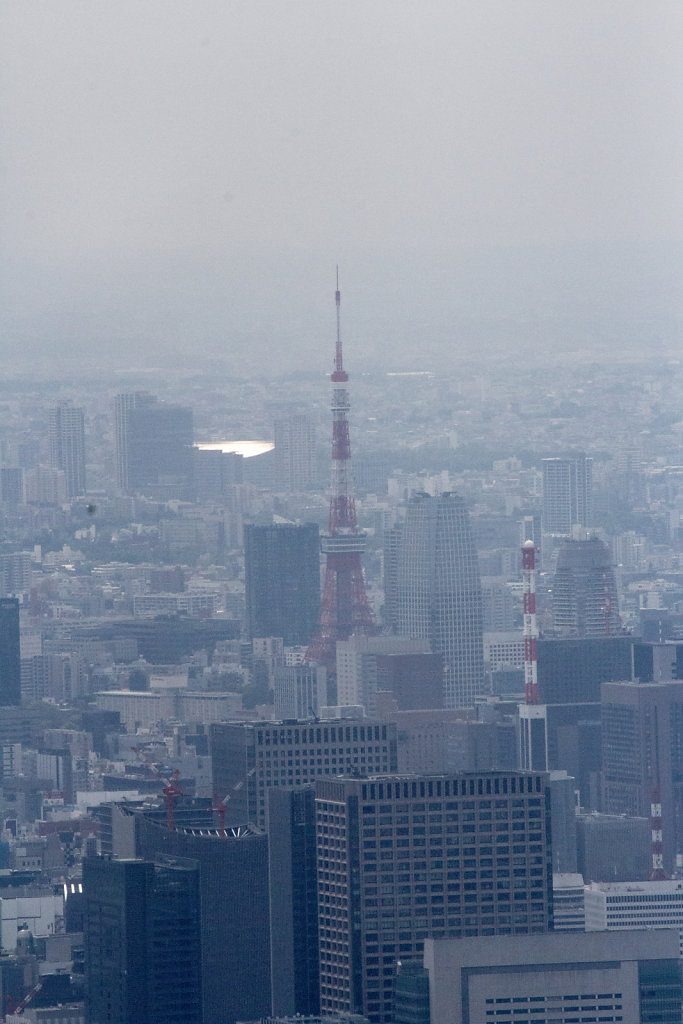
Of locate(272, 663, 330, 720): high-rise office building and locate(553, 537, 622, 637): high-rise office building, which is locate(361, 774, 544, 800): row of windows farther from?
locate(553, 537, 622, 637): high-rise office building

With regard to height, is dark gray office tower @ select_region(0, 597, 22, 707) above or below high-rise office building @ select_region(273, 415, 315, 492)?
below

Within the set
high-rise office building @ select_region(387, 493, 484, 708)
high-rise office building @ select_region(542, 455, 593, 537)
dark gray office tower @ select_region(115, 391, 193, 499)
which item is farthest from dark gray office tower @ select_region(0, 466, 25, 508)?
high-rise office building @ select_region(542, 455, 593, 537)

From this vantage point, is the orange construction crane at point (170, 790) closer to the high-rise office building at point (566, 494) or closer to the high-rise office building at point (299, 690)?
the high-rise office building at point (299, 690)

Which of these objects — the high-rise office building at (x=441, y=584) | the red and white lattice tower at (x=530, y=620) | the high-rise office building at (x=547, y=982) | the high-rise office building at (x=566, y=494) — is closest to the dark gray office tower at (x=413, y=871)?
the high-rise office building at (x=547, y=982)

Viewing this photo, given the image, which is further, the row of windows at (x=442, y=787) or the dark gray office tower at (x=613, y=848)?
the dark gray office tower at (x=613, y=848)

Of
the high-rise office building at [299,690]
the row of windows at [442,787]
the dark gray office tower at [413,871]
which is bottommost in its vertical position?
the dark gray office tower at [413,871]

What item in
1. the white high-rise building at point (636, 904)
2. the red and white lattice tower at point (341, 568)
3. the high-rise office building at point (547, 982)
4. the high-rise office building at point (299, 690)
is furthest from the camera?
the red and white lattice tower at point (341, 568)

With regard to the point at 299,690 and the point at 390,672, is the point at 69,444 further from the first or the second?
the point at 390,672
